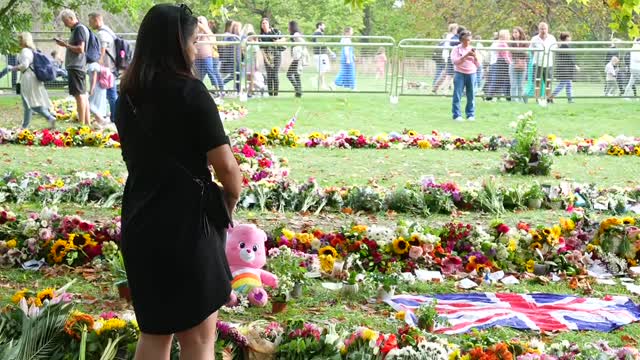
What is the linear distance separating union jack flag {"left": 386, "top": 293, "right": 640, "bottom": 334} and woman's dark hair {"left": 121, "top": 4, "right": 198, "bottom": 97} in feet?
7.99

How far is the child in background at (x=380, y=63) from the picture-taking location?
22.1 metres

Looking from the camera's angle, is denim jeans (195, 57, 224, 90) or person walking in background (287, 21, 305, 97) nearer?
denim jeans (195, 57, 224, 90)

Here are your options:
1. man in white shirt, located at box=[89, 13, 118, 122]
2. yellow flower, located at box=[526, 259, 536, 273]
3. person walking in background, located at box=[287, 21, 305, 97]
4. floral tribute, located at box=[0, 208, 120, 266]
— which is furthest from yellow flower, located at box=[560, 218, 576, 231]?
person walking in background, located at box=[287, 21, 305, 97]

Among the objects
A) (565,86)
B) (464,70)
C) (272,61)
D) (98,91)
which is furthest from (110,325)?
(565,86)

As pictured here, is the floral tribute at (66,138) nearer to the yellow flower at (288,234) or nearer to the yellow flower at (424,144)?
→ the yellow flower at (424,144)

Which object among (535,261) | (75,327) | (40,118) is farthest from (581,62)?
(75,327)

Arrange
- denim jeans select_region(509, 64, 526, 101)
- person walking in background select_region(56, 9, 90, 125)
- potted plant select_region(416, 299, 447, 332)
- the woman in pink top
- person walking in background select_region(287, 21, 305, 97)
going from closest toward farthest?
1. potted plant select_region(416, 299, 447, 332)
2. person walking in background select_region(56, 9, 90, 125)
3. the woman in pink top
4. denim jeans select_region(509, 64, 526, 101)
5. person walking in background select_region(287, 21, 305, 97)

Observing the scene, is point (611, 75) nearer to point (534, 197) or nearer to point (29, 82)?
point (534, 197)

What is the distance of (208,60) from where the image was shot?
20.6m

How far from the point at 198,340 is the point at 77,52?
12.1 m

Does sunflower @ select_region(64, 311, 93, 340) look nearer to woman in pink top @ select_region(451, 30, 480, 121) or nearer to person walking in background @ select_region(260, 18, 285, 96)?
woman in pink top @ select_region(451, 30, 480, 121)

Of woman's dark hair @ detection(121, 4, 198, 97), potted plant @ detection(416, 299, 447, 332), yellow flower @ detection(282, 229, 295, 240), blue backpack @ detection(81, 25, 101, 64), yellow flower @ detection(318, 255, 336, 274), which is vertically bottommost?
yellow flower @ detection(318, 255, 336, 274)

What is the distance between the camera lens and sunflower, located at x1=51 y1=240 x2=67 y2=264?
6785 millimetres

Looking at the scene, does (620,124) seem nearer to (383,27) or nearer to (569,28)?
(569,28)
